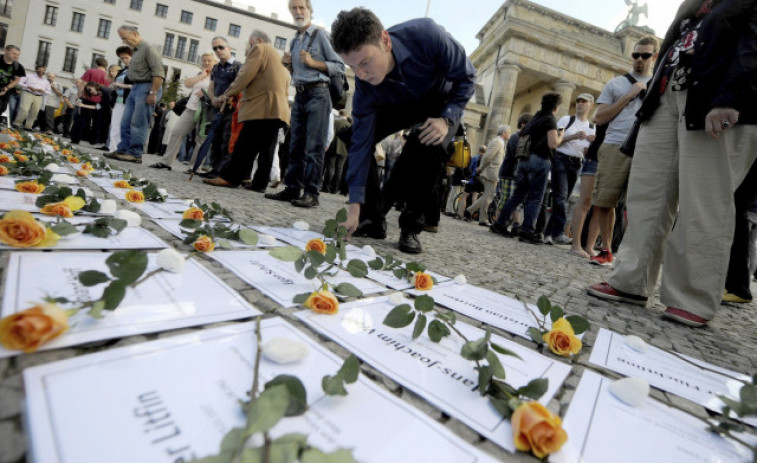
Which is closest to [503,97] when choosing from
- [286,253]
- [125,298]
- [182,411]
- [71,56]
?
[286,253]

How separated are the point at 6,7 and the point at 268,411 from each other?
4783cm

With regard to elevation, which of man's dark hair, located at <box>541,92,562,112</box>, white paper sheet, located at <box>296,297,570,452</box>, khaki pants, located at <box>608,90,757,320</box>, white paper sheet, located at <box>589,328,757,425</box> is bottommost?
white paper sheet, located at <box>296,297,570,452</box>

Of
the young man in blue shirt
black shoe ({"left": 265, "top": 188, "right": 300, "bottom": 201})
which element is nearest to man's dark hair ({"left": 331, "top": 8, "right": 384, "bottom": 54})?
the young man in blue shirt

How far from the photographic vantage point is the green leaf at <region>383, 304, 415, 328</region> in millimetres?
900

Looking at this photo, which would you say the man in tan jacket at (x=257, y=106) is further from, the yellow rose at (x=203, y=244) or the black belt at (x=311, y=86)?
the yellow rose at (x=203, y=244)

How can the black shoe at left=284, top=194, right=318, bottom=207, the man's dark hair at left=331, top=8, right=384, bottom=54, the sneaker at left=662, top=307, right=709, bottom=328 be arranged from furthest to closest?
the black shoe at left=284, top=194, right=318, bottom=207, the man's dark hair at left=331, top=8, right=384, bottom=54, the sneaker at left=662, top=307, right=709, bottom=328

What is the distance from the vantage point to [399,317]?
0.91 meters

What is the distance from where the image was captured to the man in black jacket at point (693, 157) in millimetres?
1652

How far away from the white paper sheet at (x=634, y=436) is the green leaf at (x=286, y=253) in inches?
31.2

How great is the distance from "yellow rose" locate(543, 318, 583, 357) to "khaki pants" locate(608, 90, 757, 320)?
1.19m

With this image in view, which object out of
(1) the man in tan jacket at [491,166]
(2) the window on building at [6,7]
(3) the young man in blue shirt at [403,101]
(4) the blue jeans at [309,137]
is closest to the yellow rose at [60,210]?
(3) the young man in blue shirt at [403,101]

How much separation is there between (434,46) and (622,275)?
1725 millimetres

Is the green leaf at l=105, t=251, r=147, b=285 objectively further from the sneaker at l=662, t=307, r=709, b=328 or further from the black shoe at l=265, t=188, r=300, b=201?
the black shoe at l=265, t=188, r=300, b=201

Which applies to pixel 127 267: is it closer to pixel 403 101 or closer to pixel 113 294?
pixel 113 294
